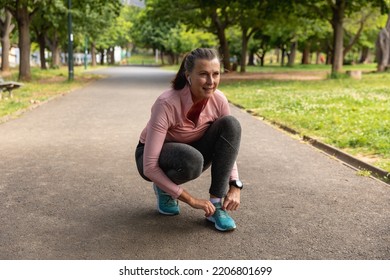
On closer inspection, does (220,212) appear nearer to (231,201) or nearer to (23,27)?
(231,201)

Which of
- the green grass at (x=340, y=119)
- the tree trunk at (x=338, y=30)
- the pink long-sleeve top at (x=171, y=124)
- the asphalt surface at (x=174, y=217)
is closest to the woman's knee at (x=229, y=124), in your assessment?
the pink long-sleeve top at (x=171, y=124)

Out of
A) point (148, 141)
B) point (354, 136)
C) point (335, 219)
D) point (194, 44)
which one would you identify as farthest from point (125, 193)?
point (194, 44)

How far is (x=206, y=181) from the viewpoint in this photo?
5727 millimetres

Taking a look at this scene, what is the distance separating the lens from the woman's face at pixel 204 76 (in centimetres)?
364

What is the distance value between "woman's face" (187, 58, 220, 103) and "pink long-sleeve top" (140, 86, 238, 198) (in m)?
0.13

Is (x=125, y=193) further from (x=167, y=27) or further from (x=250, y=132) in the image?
(x=167, y=27)

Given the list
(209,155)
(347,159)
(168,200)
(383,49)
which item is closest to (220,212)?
(209,155)

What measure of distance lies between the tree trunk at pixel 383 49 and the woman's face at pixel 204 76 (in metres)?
32.7

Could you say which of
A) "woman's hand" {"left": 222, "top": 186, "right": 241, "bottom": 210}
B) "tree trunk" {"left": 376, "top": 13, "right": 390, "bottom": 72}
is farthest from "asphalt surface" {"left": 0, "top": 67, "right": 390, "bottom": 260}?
"tree trunk" {"left": 376, "top": 13, "right": 390, "bottom": 72}

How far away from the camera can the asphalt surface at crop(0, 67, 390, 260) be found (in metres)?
3.63

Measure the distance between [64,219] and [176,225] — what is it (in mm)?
987

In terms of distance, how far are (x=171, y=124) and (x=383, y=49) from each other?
3400 centimetres

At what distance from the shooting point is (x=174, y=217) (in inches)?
173

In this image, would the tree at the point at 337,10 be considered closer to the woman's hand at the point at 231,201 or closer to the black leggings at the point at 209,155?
the black leggings at the point at 209,155
